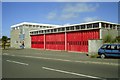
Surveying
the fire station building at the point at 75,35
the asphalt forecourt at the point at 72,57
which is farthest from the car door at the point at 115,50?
the fire station building at the point at 75,35

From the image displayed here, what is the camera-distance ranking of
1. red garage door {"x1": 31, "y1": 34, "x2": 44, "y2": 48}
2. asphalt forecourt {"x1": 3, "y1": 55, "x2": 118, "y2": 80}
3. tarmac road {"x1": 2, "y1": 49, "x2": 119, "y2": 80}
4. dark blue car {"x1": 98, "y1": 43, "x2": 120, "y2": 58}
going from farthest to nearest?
red garage door {"x1": 31, "y1": 34, "x2": 44, "y2": 48}, dark blue car {"x1": 98, "y1": 43, "x2": 120, "y2": 58}, tarmac road {"x1": 2, "y1": 49, "x2": 119, "y2": 80}, asphalt forecourt {"x1": 3, "y1": 55, "x2": 118, "y2": 80}

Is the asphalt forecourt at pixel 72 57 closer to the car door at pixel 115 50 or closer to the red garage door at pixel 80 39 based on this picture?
the car door at pixel 115 50

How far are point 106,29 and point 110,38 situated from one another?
1937 millimetres


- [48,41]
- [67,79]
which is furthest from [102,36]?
[67,79]

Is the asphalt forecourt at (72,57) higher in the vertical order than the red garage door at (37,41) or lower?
lower

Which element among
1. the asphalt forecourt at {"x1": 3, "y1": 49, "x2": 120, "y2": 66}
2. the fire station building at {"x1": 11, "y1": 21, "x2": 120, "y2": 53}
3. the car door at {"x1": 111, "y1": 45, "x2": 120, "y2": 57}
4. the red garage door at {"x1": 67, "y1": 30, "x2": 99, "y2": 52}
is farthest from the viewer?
the red garage door at {"x1": 67, "y1": 30, "x2": 99, "y2": 52}

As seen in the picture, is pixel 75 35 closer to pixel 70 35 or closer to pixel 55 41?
pixel 70 35

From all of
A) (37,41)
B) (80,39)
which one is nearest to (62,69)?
(80,39)

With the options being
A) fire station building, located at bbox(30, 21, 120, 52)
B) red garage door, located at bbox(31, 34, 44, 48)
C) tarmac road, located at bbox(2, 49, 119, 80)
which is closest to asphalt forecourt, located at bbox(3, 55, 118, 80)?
tarmac road, located at bbox(2, 49, 119, 80)

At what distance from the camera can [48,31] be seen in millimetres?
45250

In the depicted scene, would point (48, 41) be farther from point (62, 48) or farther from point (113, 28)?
point (113, 28)

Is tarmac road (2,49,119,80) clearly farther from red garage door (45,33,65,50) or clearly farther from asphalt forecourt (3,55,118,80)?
red garage door (45,33,65,50)

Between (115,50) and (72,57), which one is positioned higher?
(115,50)

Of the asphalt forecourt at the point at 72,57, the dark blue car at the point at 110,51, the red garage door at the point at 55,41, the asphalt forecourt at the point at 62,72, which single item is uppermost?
the red garage door at the point at 55,41
